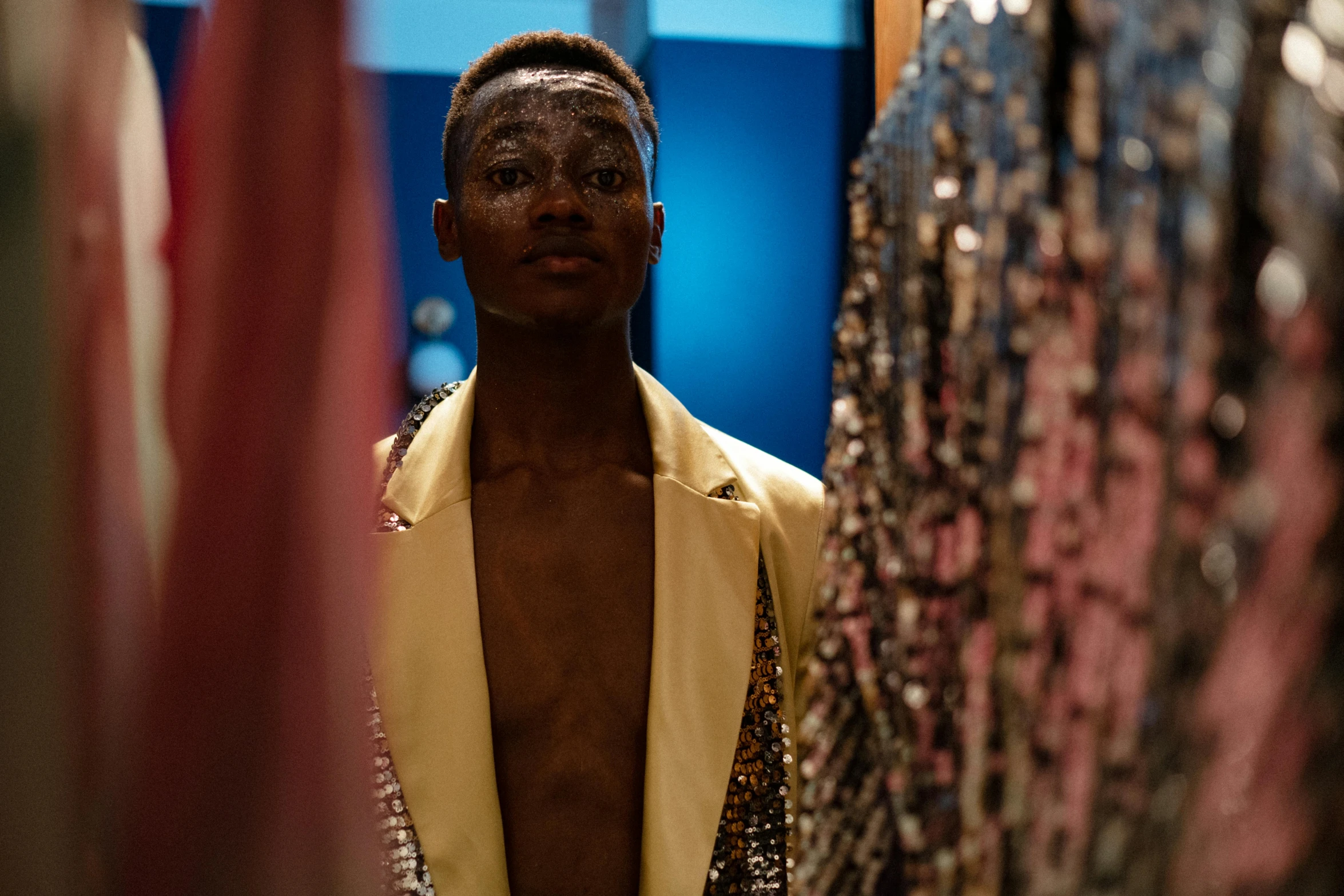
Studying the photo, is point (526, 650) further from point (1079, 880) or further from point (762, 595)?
point (1079, 880)

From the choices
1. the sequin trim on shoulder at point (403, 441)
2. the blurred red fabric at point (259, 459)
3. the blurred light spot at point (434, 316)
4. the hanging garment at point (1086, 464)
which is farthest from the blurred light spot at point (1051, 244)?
the blurred light spot at point (434, 316)

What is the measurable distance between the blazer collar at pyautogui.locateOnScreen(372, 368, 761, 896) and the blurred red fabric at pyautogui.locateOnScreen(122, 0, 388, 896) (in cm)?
46

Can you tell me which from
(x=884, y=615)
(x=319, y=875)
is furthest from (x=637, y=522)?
(x=319, y=875)

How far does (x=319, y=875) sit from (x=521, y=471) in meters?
0.68

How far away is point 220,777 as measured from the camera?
Answer: 0.34 m

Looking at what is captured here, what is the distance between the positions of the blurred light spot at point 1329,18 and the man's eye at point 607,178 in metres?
0.64

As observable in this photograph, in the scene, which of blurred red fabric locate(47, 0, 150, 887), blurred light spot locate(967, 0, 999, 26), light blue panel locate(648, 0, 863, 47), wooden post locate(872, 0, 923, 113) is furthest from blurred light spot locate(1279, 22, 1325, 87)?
light blue panel locate(648, 0, 863, 47)

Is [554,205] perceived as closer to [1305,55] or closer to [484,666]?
[484,666]

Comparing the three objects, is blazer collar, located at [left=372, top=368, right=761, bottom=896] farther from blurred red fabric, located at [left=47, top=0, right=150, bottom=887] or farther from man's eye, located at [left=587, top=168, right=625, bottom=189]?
blurred red fabric, located at [left=47, top=0, right=150, bottom=887]

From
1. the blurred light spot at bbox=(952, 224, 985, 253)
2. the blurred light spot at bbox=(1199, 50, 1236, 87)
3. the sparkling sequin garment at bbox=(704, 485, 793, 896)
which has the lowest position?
the sparkling sequin garment at bbox=(704, 485, 793, 896)

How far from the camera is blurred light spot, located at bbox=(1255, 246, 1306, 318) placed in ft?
1.07

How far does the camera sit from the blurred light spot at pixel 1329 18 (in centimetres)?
32

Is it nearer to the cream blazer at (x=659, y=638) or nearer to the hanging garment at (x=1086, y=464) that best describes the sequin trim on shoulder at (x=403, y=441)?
the cream blazer at (x=659, y=638)

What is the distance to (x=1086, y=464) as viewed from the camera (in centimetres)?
38
